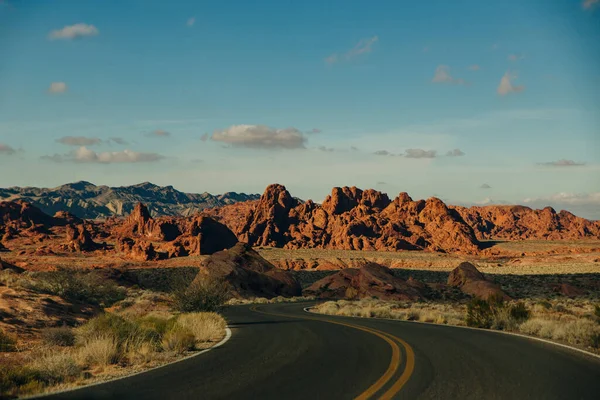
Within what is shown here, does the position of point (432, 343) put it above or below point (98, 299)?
above

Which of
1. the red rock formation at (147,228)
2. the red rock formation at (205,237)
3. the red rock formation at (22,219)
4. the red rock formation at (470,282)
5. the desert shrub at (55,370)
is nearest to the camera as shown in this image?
the desert shrub at (55,370)

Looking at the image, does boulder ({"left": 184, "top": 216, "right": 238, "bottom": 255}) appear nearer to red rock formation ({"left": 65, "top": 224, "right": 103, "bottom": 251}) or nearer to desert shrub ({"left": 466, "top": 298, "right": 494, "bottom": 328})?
red rock formation ({"left": 65, "top": 224, "right": 103, "bottom": 251})

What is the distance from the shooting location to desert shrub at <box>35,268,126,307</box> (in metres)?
29.5

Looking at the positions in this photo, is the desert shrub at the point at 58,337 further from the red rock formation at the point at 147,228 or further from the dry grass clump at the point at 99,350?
the red rock formation at the point at 147,228

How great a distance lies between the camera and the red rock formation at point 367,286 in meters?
48.1

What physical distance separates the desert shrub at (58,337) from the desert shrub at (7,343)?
0.85 metres

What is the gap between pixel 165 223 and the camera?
134 meters

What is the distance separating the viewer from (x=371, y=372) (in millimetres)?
10195

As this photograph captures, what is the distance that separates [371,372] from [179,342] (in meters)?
5.95

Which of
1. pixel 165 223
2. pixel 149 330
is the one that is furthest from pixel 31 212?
pixel 149 330

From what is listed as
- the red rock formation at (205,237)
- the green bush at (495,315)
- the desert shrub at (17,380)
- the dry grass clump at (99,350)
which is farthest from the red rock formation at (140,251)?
the desert shrub at (17,380)

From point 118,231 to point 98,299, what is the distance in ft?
358

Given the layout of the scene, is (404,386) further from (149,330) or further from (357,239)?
(357,239)

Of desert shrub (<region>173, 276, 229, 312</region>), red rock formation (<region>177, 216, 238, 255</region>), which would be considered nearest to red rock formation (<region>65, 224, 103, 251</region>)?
red rock formation (<region>177, 216, 238, 255</region>)
